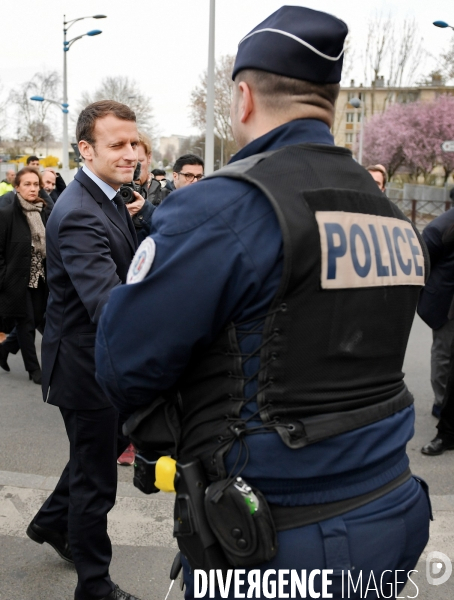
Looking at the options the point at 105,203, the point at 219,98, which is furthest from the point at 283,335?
the point at 219,98

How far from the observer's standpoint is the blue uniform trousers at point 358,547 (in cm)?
151

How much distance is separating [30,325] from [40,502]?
9.68 feet

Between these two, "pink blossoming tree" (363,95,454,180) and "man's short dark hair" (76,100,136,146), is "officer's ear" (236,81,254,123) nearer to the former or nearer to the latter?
"man's short dark hair" (76,100,136,146)

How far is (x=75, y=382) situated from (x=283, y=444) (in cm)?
137

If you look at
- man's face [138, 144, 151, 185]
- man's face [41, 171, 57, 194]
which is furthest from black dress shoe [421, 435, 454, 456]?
man's face [41, 171, 57, 194]

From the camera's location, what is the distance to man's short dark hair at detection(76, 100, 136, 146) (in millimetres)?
2865

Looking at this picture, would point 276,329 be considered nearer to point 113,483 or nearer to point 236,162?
point 236,162

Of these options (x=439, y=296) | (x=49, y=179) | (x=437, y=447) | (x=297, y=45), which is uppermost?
(x=297, y=45)

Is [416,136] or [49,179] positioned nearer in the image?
[49,179]

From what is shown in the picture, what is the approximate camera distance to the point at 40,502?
380 centimetres

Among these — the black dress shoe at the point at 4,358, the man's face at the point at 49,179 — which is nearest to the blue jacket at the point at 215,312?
the black dress shoe at the point at 4,358

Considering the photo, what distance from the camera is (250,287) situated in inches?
58.2

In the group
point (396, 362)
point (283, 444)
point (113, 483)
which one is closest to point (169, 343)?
point (283, 444)

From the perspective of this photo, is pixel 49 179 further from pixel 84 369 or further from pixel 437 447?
pixel 84 369
